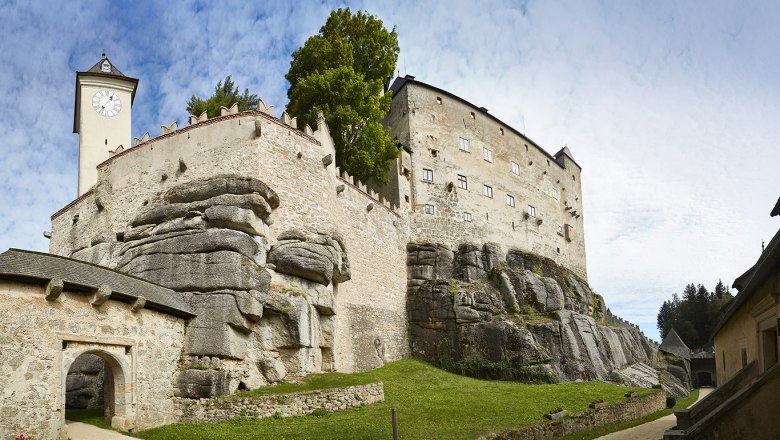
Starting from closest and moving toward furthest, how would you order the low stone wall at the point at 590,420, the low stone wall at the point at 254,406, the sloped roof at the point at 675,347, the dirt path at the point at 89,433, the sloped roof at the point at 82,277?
the sloped roof at the point at 82,277 → the dirt path at the point at 89,433 → the low stone wall at the point at 590,420 → the low stone wall at the point at 254,406 → the sloped roof at the point at 675,347

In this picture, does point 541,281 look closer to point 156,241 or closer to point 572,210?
point 572,210

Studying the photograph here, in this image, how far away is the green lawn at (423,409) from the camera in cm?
1709

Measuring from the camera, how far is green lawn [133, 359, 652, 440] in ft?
56.1

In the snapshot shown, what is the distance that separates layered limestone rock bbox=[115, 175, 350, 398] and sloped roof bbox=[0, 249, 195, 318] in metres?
1.23

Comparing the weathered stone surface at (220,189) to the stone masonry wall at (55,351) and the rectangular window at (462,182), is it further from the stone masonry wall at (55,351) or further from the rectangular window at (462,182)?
the rectangular window at (462,182)

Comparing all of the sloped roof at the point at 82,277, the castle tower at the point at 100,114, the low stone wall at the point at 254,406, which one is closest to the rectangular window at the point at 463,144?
the castle tower at the point at 100,114

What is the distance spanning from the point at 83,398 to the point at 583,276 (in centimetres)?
4067

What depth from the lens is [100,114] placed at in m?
34.4

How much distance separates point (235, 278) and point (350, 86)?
51.3 feet

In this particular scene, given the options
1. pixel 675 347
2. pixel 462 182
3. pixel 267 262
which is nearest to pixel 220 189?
pixel 267 262

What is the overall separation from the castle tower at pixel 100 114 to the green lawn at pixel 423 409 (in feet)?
62.0

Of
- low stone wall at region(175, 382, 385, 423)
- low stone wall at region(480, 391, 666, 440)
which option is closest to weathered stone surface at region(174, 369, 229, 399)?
low stone wall at region(175, 382, 385, 423)

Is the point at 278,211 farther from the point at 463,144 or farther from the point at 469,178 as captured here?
the point at 463,144

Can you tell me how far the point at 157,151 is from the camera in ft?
86.2
